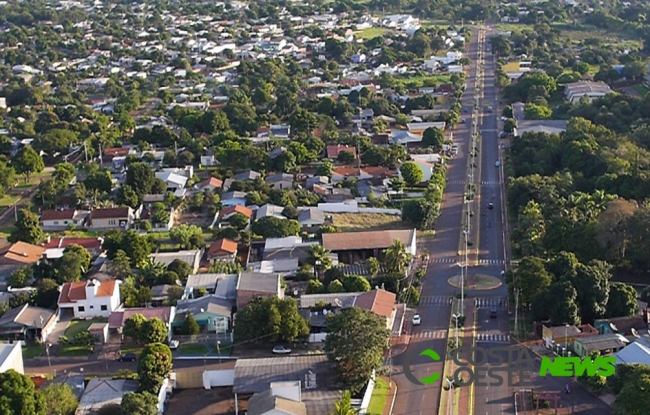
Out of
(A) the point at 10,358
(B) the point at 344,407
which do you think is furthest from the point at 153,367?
(B) the point at 344,407

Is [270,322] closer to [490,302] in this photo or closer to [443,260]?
[490,302]

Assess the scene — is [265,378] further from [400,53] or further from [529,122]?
[400,53]

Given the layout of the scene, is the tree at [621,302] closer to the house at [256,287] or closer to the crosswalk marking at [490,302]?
the crosswalk marking at [490,302]

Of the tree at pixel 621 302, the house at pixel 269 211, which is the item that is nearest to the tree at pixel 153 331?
the house at pixel 269 211

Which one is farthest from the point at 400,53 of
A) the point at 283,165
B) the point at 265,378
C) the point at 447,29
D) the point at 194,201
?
the point at 265,378

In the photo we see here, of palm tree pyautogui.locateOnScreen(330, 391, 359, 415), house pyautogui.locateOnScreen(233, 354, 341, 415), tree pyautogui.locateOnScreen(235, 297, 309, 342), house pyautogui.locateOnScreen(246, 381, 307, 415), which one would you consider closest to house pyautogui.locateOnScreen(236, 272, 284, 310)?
tree pyautogui.locateOnScreen(235, 297, 309, 342)

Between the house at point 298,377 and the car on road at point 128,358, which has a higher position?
the house at point 298,377
